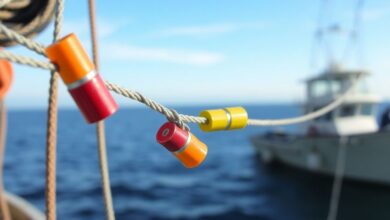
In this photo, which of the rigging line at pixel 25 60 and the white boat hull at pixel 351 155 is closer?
the rigging line at pixel 25 60

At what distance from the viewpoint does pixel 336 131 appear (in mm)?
15484

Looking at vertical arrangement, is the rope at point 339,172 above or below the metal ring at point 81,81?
below

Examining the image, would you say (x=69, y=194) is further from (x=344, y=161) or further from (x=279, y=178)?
(x=344, y=161)

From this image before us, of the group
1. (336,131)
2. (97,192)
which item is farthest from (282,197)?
(97,192)

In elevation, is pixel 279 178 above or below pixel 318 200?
below

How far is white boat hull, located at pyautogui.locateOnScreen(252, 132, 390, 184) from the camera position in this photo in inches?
537

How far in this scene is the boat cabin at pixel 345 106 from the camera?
50.7 ft

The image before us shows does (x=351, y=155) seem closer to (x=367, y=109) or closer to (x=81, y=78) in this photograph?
(x=367, y=109)

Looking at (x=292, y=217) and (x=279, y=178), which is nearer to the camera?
(x=292, y=217)

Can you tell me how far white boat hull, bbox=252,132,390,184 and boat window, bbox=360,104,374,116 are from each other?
205 centimetres

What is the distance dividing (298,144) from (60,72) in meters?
16.4

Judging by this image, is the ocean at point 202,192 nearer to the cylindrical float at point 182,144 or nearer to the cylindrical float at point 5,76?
the cylindrical float at point 182,144

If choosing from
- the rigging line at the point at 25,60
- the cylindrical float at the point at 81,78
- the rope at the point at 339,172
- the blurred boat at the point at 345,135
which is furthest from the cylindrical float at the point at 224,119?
the blurred boat at the point at 345,135

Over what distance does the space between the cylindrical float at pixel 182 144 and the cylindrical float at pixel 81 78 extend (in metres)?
0.43
